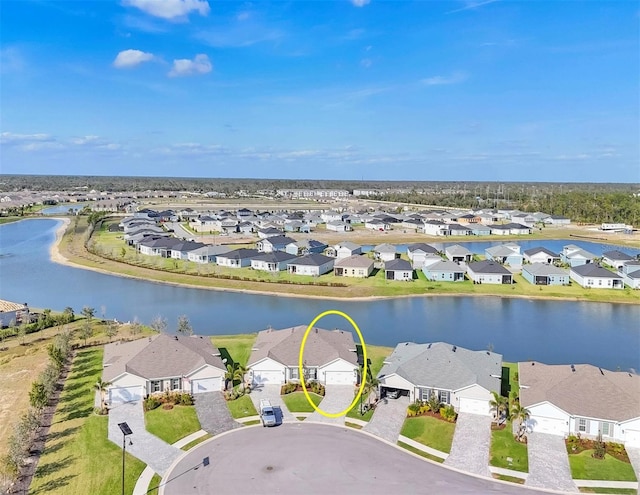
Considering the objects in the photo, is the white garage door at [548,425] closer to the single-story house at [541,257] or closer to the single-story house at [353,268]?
the single-story house at [353,268]

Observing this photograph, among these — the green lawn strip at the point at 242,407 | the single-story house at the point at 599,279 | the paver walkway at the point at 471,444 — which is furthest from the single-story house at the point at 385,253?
the paver walkway at the point at 471,444

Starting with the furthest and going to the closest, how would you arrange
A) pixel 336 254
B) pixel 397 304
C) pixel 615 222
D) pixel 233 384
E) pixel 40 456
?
1. pixel 615 222
2. pixel 336 254
3. pixel 397 304
4. pixel 233 384
5. pixel 40 456

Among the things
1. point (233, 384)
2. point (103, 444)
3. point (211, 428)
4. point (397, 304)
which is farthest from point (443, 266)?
point (103, 444)

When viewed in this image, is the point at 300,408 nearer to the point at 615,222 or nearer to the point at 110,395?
the point at 110,395

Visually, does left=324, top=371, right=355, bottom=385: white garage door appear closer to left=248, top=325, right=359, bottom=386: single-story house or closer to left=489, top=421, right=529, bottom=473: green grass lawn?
left=248, top=325, right=359, bottom=386: single-story house

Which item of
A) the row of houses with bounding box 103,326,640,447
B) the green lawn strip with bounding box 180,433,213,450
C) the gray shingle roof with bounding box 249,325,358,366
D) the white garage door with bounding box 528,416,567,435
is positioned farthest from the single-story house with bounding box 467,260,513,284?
the green lawn strip with bounding box 180,433,213,450

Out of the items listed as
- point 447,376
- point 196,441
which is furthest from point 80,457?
point 447,376
